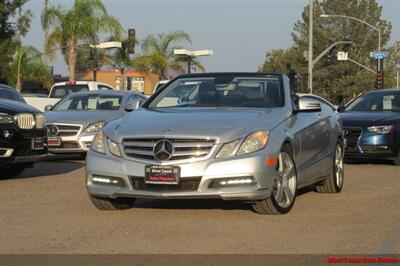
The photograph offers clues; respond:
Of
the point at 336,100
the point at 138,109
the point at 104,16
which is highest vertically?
the point at 104,16

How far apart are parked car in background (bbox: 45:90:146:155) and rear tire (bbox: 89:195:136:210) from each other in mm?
5674

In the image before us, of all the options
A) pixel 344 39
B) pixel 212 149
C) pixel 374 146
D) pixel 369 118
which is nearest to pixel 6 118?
pixel 212 149

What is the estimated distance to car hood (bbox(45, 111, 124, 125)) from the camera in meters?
14.5

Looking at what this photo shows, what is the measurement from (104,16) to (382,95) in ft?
81.9

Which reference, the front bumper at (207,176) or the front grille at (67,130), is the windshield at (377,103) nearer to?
the front grille at (67,130)

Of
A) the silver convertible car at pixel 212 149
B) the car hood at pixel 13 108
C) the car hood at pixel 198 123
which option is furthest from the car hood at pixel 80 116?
the car hood at pixel 198 123

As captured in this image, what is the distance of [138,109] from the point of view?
8.62 m

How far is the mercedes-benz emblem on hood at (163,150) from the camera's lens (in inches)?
285

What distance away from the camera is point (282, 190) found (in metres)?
7.75

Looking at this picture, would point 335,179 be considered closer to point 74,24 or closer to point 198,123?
point 198,123

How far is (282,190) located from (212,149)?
3.44 ft

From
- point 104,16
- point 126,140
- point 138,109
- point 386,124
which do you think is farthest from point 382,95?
point 104,16

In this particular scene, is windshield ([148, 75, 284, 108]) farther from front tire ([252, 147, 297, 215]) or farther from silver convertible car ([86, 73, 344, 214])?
front tire ([252, 147, 297, 215])

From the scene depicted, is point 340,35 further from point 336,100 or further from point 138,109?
point 138,109
